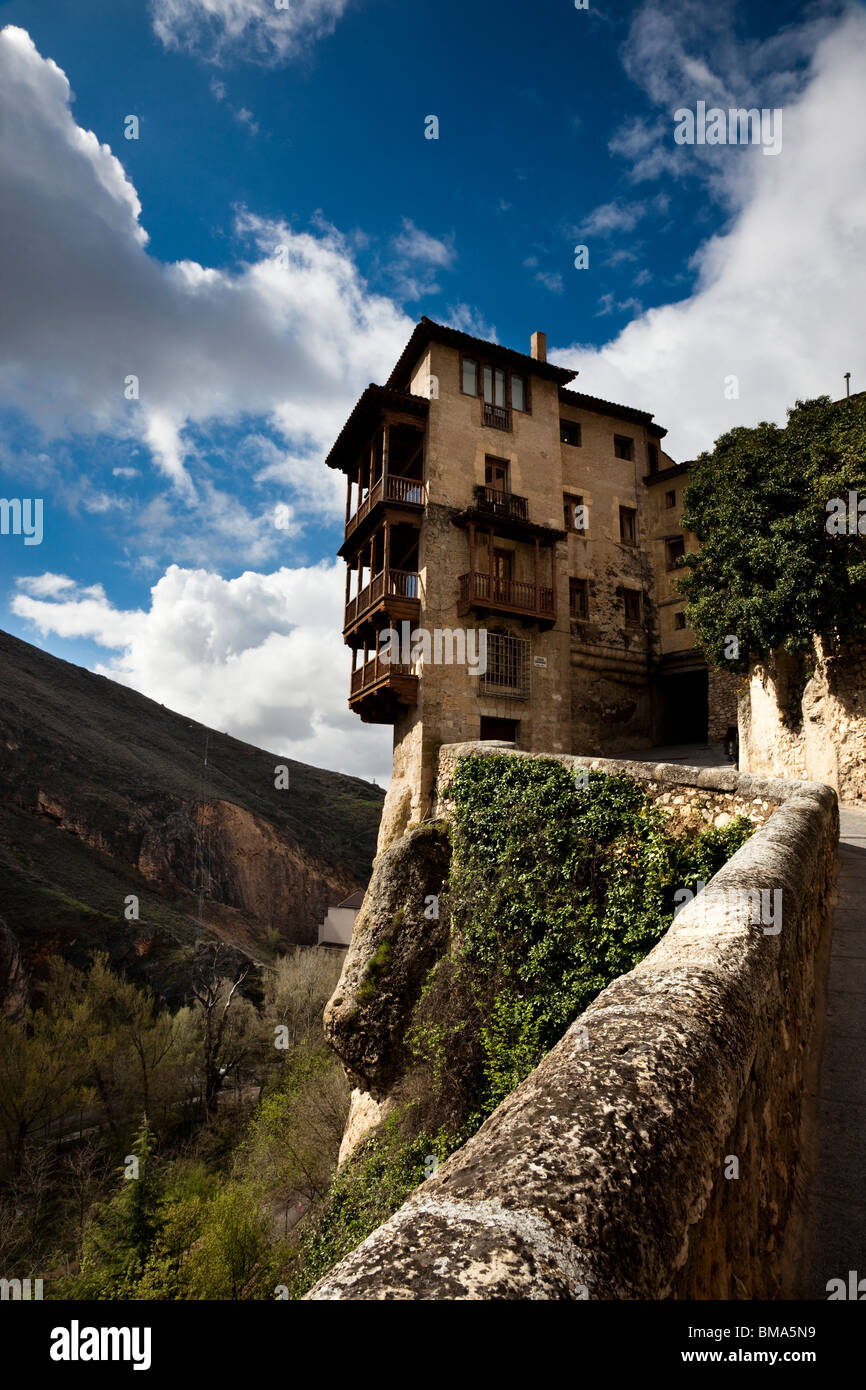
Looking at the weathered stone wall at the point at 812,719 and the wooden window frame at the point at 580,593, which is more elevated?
the wooden window frame at the point at 580,593

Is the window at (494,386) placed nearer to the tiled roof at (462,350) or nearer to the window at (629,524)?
the tiled roof at (462,350)

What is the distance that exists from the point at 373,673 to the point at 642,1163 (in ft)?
62.7

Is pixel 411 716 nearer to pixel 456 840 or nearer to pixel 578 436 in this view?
pixel 456 840

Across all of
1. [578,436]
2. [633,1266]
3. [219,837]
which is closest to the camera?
[633,1266]

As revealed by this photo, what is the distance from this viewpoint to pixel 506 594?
2139 cm

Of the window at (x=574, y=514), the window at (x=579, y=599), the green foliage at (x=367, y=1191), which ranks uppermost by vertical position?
the window at (x=574, y=514)

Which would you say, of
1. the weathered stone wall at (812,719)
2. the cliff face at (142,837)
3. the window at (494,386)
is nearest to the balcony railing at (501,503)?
the window at (494,386)

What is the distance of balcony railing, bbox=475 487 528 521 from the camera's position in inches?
870

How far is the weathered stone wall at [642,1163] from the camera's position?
4.96 feet

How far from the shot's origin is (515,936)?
12.4 meters

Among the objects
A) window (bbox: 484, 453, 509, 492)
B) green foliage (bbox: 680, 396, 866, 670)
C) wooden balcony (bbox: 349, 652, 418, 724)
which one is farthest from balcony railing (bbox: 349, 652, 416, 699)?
green foliage (bbox: 680, 396, 866, 670)

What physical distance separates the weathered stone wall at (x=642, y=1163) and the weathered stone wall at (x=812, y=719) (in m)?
14.4
